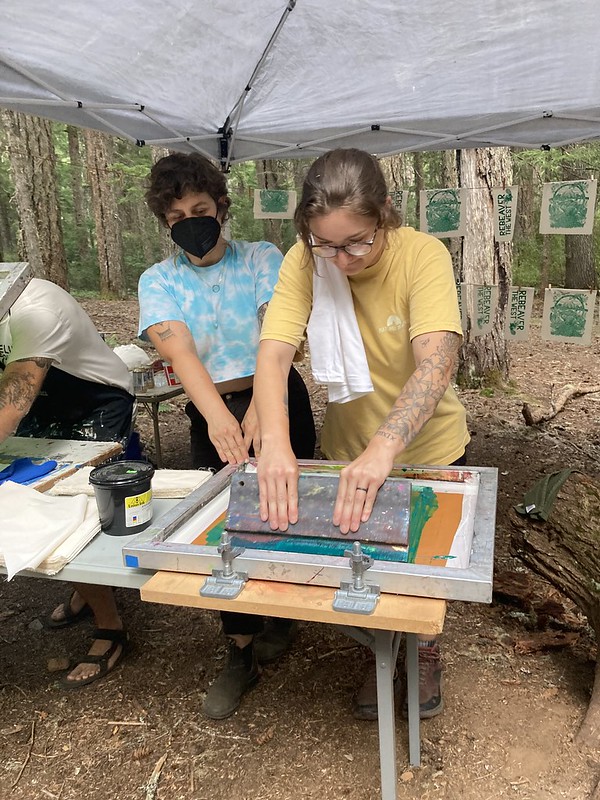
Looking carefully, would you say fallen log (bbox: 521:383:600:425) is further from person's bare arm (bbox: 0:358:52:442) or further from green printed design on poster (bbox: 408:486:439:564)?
person's bare arm (bbox: 0:358:52:442)

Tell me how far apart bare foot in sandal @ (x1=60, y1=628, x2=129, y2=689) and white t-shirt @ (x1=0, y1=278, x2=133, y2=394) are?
1035 mm

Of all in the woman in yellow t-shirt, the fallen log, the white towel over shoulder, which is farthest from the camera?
the fallen log

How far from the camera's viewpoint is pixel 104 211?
37.4 feet

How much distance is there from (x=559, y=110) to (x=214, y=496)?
7.66 feet

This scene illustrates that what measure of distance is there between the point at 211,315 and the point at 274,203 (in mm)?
1923

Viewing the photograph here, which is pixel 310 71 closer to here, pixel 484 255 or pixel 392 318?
pixel 392 318

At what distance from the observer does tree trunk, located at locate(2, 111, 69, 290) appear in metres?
7.04

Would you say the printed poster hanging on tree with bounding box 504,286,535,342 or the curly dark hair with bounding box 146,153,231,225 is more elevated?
the curly dark hair with bounding box 146,153,231,225

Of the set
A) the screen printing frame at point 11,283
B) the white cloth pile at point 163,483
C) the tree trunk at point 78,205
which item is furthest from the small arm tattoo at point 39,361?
the tree trunk at point 78,205

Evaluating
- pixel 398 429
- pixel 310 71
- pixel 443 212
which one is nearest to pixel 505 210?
pixel 443 212

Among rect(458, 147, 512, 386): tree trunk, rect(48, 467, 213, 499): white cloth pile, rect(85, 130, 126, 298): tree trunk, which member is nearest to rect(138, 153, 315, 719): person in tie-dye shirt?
rect(48, 467, 213, 499): white cloth pile

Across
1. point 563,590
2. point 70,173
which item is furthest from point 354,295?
point 70,173

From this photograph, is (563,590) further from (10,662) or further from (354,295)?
(10,662)

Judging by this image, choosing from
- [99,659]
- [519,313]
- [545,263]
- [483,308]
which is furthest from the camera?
[545,263]
